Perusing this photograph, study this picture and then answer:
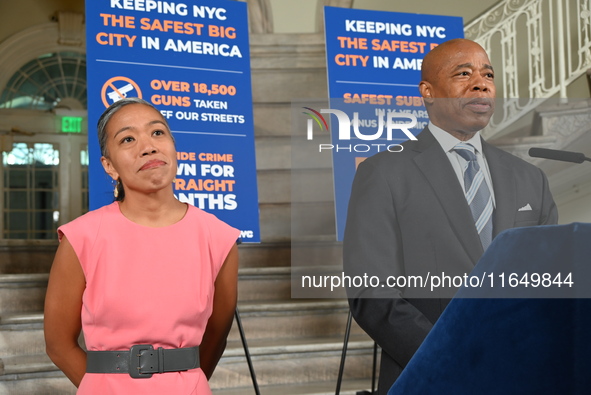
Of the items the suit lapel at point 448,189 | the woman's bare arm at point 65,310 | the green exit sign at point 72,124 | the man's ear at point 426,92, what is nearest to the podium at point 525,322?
the suit lapel at point 448,189

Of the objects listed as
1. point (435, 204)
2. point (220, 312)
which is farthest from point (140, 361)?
point (435, 204)

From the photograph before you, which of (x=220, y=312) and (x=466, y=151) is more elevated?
(x=466, y=151)

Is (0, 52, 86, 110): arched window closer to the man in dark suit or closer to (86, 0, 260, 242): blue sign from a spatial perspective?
(86, 0, 260, 242): blue sign

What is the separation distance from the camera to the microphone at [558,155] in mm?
918

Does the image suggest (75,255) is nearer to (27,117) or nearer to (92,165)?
(92,165)

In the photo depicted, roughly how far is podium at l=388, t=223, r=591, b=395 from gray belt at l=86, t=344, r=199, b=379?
2.21 ft

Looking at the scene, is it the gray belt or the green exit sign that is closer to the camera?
the gray belt

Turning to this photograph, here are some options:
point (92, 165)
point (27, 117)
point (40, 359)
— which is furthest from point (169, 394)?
point (27, 117)

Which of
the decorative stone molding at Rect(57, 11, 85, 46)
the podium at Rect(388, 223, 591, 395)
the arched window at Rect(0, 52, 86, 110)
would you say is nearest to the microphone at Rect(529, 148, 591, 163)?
the podium at Rect(388, 223, 591, 395)

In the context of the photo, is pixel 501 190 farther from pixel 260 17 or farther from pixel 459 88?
pixel 260 17

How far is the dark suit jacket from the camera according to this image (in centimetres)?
96

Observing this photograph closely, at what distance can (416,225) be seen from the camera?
996mm

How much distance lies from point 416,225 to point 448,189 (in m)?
0.06

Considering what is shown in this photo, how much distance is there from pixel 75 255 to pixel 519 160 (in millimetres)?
709
